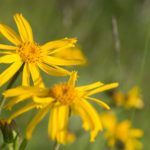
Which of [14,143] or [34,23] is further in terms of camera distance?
[34,23]

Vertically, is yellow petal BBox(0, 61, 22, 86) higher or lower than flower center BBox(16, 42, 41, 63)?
lower

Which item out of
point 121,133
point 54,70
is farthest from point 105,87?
point 121,133

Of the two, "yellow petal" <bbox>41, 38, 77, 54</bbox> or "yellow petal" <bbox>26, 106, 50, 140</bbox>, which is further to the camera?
"yellow petal" <bbox>41, 38, 77, 54</bbox>

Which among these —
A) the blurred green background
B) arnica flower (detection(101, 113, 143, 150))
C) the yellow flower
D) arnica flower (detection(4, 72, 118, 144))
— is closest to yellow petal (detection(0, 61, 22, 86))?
the yellow flower

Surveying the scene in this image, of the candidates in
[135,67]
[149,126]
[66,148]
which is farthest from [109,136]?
[135,67]

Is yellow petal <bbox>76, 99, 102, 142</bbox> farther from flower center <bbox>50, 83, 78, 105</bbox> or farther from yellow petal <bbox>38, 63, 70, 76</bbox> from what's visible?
yellow petal <bbox>38, 63, 70, 76</bbox>

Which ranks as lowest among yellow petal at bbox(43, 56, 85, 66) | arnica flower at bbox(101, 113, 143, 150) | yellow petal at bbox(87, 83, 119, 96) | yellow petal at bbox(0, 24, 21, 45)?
yellow petal at bbox(87, 83, 119, 96)

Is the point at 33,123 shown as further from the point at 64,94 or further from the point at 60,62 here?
the point at 60,62

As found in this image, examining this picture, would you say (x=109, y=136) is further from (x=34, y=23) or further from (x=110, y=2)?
(x=110, y=2)

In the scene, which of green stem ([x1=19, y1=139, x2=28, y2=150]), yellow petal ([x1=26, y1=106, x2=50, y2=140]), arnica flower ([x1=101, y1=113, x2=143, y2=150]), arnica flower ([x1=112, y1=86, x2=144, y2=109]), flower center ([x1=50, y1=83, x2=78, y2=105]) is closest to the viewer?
yellow petal ([x1=26, y1=106, x2=50, y2=140])
